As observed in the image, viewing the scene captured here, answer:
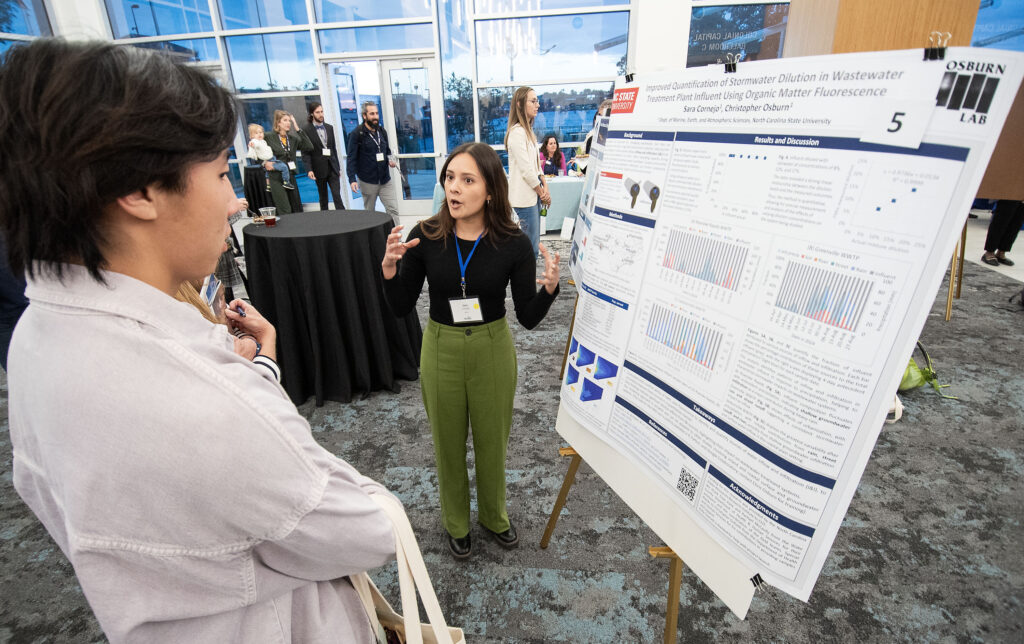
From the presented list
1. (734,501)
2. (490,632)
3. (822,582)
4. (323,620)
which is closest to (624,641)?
(490,632)

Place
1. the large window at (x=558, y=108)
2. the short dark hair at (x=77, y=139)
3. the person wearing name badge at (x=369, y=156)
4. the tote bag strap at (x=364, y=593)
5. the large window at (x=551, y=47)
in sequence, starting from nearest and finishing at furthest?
the short dark hair at (x=77, y=139), the tote bag strap at (x=364, y=593), the person wearing name badge at (x=369, y=156), the large window at (x=551, y=47), the large window at (x=558, y=108)

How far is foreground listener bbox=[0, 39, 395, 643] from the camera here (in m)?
0.49

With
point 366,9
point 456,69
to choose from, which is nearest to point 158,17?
point 366,9

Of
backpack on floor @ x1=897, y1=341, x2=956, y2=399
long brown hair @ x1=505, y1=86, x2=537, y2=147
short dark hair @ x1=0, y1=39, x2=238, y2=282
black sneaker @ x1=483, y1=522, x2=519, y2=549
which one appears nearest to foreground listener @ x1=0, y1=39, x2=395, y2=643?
short dark hair @ x1=0, y1=39, x2=238, y2=282

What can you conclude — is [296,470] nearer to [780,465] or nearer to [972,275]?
[780,465]

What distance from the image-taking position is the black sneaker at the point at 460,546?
73.5 inches

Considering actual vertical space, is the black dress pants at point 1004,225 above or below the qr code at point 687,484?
below

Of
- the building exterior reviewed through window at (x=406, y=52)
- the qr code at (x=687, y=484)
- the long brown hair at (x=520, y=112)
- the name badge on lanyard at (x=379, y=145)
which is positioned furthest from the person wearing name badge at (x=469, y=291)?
the building exterior reviewed through window at (x=406, y=52)

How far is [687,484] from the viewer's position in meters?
1.06

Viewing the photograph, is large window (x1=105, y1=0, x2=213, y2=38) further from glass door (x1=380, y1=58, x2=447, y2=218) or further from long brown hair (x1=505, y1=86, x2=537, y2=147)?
long brown hair (x1=505, y1=86, x2=537, y2=147)

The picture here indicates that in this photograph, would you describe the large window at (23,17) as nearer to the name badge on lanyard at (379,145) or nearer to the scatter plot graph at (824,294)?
the name badge on lanyard at (379,145)

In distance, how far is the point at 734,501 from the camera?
0.95 metres

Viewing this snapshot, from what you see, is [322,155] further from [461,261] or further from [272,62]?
[461,261]

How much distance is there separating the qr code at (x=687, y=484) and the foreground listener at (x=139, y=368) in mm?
738
